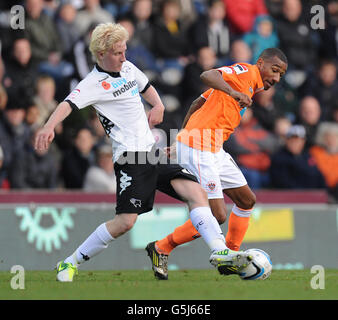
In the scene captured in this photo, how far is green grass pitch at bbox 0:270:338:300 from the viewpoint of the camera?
6.13 meters

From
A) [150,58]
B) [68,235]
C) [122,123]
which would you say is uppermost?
[150,58]

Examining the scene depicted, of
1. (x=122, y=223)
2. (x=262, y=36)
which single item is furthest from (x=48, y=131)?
(x=262, y=36)

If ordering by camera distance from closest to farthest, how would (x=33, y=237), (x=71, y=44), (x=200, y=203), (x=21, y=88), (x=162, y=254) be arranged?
1. (x=200, y=203)
2. (x=162, y=254)
3. (x=33, y=237)
4. (x=21, y=88)
5. (x=71, y=44)

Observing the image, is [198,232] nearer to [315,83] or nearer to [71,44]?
[71,44]

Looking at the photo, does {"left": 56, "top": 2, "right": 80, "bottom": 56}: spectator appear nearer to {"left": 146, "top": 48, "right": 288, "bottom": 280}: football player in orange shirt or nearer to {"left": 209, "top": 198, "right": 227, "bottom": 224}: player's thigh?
{"left": 146, "top": 48, "right": 288, "bottom": 280}: football player in orange shirt

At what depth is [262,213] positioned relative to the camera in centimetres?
1130

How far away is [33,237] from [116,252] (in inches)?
42.7

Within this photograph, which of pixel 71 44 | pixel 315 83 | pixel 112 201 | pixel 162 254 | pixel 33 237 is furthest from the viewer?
pixel 315 83

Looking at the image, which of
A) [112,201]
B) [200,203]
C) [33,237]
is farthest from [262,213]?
[200,203]

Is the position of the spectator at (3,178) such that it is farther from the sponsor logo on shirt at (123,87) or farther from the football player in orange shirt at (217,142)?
the sponsor logo on shirt at (123,87)

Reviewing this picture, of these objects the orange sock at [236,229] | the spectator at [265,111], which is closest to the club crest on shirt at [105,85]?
the orange sock at [236,229]

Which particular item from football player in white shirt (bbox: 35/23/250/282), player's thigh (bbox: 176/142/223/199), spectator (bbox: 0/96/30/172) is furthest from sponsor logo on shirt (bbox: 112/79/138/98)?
spectator (bbox: 0/96/30/172)

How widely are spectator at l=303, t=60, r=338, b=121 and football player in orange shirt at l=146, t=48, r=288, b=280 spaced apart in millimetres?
7038

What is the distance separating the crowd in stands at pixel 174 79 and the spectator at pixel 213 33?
20mm
